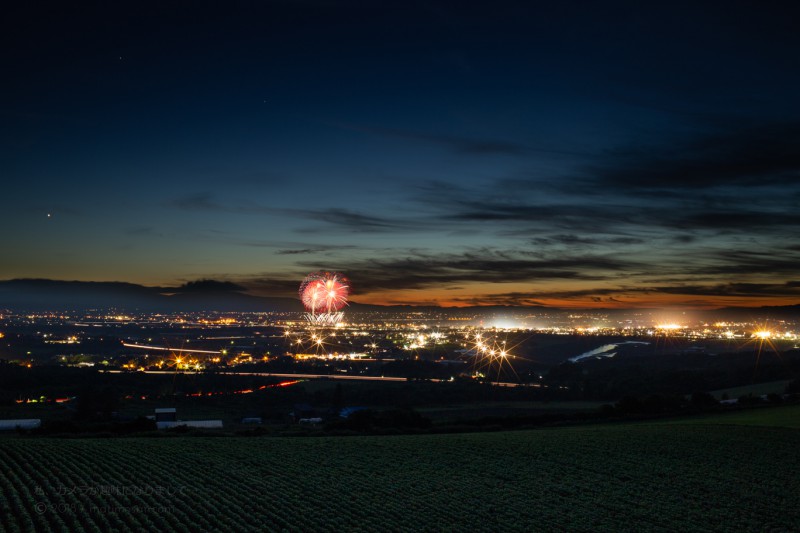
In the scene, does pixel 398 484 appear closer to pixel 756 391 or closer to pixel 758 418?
pixel 758 418

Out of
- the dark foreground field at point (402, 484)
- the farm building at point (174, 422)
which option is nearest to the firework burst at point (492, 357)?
the farm building at point (174, 422)

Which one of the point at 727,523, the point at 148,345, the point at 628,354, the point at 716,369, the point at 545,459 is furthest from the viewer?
the point at 148,345

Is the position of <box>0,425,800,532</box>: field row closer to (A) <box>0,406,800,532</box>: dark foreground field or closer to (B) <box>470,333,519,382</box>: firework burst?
(A) <box>0,406,800,532</box>: dark foreground field

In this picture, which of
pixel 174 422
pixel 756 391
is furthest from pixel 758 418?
pixel 174 422

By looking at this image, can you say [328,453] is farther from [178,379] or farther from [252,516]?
[178,379]

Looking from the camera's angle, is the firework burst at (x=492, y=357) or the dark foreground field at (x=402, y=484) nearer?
the dark foreground field at (x=402, y=484)

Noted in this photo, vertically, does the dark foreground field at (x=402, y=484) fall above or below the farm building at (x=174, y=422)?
above

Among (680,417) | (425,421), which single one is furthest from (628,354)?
(425,421)

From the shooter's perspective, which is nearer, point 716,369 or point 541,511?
point 541,511

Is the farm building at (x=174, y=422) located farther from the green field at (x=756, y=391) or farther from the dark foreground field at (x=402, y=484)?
the green field at (x=756, y=391)
